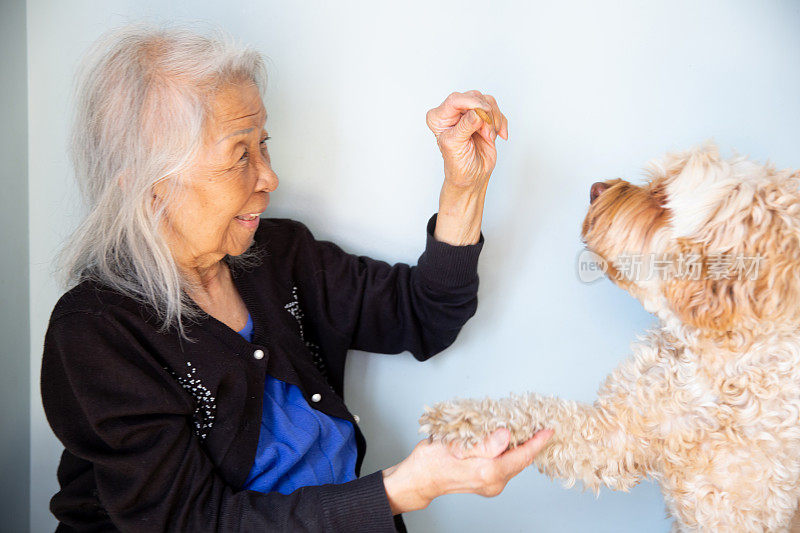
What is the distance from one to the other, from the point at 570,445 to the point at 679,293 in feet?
1.01

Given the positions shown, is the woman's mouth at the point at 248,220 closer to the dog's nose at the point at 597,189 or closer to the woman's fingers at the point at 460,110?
the woman's fingers at the point at 460,110

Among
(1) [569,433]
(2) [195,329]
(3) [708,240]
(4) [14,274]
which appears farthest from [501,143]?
(4) [14,274]

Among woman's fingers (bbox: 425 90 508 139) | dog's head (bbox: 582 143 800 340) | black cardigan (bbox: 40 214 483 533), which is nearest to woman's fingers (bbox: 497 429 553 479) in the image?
black cardigan (bbox: 40 214 483 533)

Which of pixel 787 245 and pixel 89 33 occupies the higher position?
pixel 89 33

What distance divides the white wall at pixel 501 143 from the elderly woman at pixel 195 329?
19 centimetres

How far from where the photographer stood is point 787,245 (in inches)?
33.9

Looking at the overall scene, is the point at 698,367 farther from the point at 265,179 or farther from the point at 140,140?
the point at 140,140

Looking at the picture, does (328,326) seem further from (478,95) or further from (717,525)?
(717,525)

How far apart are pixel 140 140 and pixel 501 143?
710mm

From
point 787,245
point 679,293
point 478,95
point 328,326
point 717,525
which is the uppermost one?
point 478,95

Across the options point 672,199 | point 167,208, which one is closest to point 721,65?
point 672,199

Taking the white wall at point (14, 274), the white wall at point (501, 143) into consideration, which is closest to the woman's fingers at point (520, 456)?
the white wall at point (501, 143)

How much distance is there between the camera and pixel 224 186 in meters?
1.01

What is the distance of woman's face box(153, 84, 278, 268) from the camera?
996 mm
